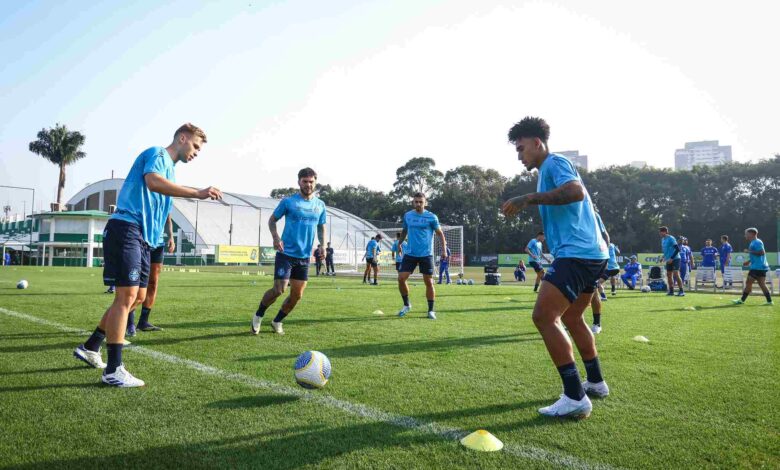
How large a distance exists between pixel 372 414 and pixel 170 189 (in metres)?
2.51

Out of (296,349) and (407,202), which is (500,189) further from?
(296,349)

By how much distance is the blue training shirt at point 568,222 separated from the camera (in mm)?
3555

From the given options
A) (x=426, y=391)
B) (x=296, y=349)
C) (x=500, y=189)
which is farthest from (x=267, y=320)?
(x=500, y=189)

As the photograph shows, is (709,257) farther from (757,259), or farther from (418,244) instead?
(418,244)

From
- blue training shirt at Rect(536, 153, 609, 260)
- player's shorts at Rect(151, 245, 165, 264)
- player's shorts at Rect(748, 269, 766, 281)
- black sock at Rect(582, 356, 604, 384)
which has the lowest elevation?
black sock at Rect(582, 356, 604, 384)

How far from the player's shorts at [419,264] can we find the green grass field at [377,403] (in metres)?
2.46

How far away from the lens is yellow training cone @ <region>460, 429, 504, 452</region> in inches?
108

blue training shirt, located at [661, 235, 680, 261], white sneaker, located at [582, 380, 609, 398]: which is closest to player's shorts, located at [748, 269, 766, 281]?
blue training shirt, located at [661, 235, 680, 261]

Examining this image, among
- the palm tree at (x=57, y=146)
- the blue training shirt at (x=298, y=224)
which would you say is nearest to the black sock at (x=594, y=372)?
the blue training shirt at (x=298, y=224)

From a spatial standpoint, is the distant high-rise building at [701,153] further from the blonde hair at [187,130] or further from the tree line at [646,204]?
the blonde hair at [187,130]

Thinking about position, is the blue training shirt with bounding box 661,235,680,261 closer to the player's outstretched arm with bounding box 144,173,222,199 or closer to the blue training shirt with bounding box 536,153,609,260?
the blue training shirt with bounding box 536,153,609,260

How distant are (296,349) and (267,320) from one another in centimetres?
256

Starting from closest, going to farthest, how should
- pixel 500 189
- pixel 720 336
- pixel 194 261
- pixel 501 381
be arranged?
pixel 501 381 → pixel 720 336 → pixel 194 261 → pixel 500 189

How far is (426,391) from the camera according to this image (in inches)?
154
